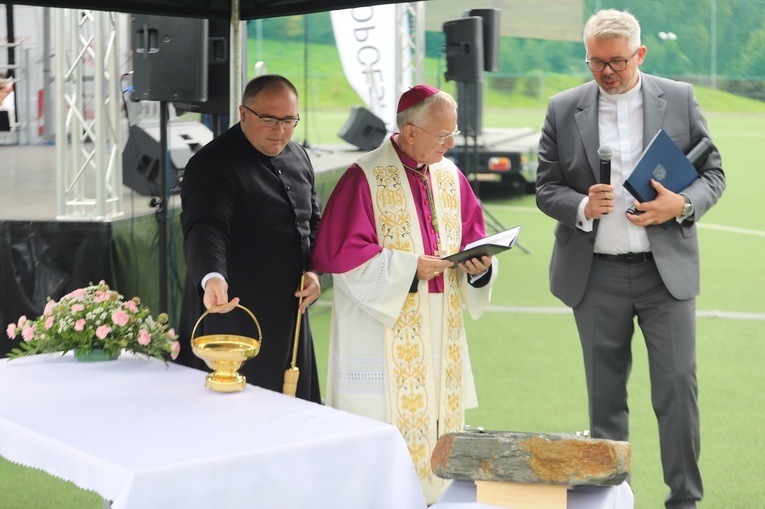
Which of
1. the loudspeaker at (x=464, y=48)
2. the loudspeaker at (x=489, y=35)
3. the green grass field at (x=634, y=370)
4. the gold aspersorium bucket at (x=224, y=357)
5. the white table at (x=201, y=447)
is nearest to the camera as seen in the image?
the white table at (x=201, y=447)

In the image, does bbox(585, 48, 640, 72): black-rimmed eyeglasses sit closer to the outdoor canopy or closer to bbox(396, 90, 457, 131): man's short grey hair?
bbox(396, 90, 457, 131): man's short grey hair

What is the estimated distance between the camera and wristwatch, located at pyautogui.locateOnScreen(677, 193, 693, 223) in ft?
11.0

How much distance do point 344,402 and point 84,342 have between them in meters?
0.89

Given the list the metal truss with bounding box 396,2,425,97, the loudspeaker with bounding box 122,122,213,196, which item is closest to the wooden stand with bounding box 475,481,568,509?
the loudspeaker with bounding box 122,122,213,196

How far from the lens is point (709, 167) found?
351cm

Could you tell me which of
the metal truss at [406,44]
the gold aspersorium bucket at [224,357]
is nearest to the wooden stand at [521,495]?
the gold aspersorium bucket at [224,357]

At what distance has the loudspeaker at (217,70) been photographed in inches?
193

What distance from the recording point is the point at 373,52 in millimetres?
10695

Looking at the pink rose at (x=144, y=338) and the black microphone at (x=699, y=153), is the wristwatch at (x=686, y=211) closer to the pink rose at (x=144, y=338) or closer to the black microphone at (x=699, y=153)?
the black microphone at (x=699, y=153)

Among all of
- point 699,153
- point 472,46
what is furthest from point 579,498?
point 472,46

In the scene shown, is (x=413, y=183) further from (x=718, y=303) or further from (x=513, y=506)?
(x=718, y=303)

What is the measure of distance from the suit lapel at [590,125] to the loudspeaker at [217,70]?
77.1 inches

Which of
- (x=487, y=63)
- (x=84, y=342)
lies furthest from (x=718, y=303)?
(x=84, y=342)

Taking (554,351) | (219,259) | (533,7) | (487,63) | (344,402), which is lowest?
(554,351)
